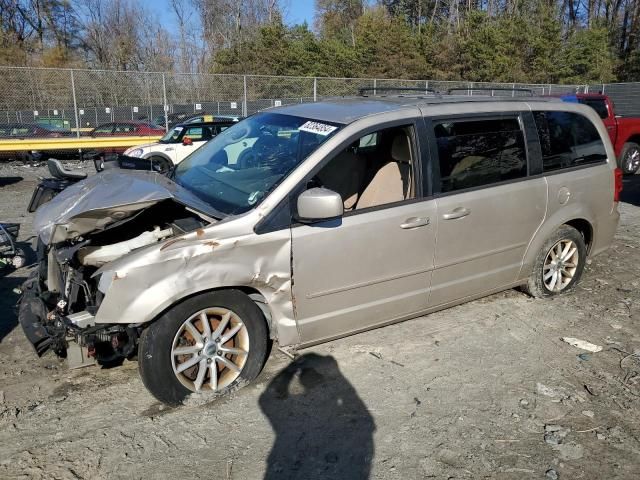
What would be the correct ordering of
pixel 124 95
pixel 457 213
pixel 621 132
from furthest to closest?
pixel 124 95, pixel 621 132, pixel 457 213

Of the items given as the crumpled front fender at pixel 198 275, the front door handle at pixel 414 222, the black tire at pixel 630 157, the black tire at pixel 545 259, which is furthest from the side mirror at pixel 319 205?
the black tire at pixel 630 157

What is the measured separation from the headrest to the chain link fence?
453 inches

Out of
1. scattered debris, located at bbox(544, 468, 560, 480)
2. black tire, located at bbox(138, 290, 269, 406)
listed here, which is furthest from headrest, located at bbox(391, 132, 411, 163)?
scattered debris, located at bbox(544, 468, 560, 480)

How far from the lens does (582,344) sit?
4.14 meters

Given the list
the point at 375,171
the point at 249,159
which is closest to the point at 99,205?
the point at 249,159

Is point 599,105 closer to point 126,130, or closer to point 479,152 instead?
point 479,152

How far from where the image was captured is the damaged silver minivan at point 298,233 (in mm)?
3059

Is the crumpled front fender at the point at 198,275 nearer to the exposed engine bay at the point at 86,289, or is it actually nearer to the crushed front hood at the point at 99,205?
the exposed engine bay at the point at 86,289

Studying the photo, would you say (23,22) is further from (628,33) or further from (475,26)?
(628,33)

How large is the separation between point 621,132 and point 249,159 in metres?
11.8

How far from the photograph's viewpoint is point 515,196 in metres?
4.20

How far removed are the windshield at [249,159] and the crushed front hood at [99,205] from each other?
0.18 metres

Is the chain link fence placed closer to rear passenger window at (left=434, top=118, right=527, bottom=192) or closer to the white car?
the white car

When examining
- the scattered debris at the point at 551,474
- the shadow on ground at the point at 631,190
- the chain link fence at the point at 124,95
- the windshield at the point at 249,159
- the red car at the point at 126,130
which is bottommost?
the scattered debris at the point at 551,474
